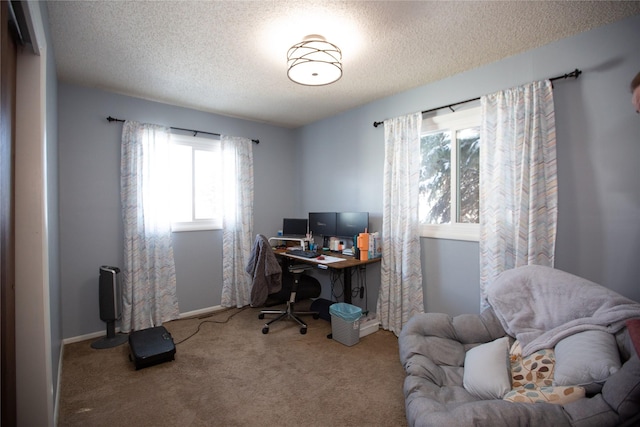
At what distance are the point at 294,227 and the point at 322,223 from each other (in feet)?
1.62

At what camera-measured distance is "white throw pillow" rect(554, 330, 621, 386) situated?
133 cm

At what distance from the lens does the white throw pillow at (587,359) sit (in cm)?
133

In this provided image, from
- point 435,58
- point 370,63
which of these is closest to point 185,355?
point 370,63

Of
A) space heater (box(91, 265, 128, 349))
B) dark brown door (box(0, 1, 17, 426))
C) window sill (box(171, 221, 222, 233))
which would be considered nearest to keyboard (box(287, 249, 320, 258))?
window sill (box(171, 221, 222, 233))

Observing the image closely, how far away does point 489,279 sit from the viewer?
8.18 ft

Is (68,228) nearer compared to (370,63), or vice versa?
(370,63)

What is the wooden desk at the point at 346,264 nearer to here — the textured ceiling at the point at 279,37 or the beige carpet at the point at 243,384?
the beige carpet at the point at 243,384

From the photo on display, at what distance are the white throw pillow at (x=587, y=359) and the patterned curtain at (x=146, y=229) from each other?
11.6 feet

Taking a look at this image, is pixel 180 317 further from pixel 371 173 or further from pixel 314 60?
pixel 314 60

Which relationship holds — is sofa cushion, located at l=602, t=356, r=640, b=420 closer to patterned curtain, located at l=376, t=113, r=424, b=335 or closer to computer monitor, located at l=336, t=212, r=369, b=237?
patterned curtain, located at l=376, t=113, r=424, b=335

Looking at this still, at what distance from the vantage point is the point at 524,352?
175 centimetres

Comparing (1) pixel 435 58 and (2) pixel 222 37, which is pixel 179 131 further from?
(1) pixel 435 58

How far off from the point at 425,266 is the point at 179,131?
3243mm

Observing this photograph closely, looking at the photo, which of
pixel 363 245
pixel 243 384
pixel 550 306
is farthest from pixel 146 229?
pixel 550 306
